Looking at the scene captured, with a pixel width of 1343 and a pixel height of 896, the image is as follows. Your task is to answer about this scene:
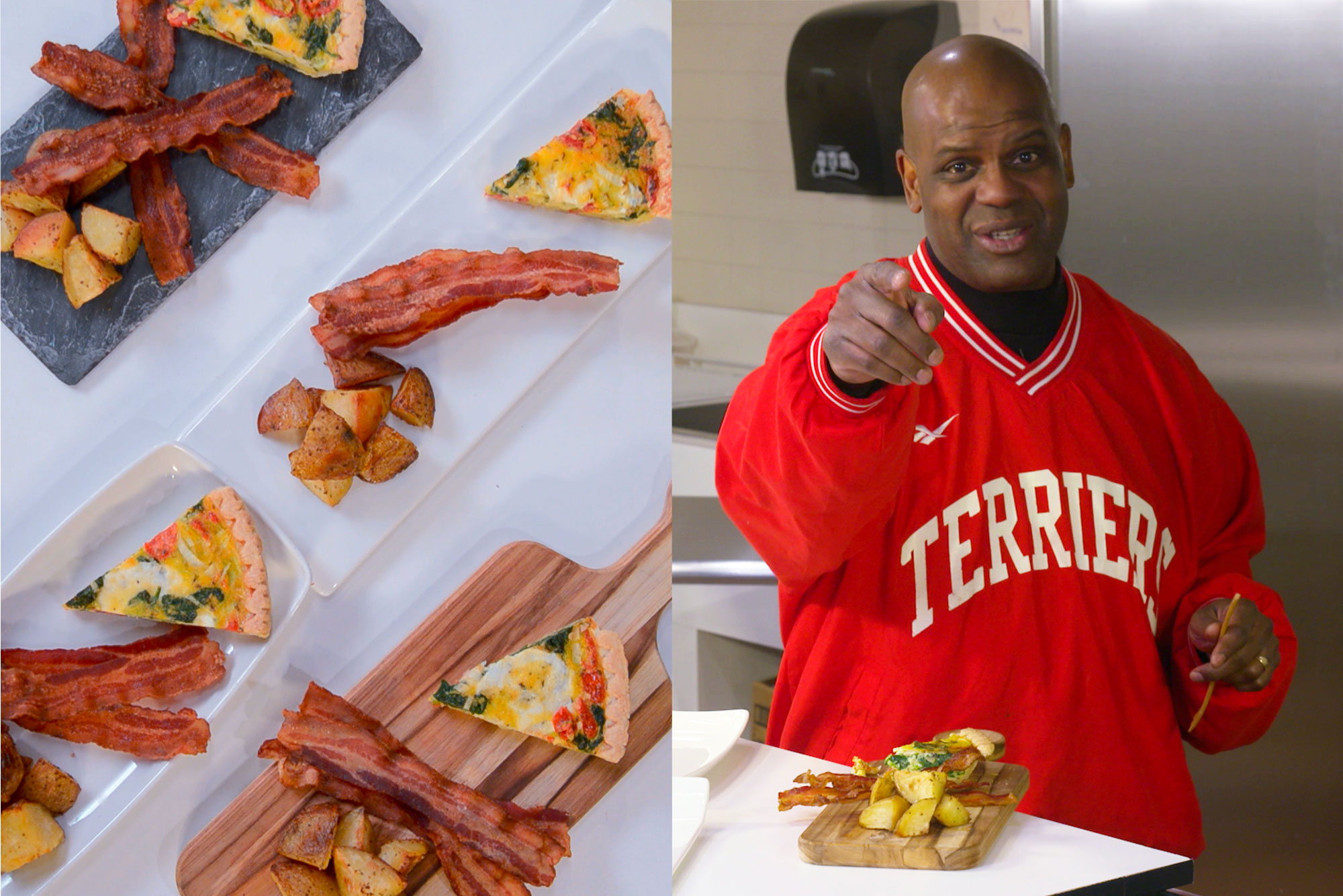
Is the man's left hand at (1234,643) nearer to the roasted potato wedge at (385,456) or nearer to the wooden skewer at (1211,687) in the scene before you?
the wooden skewer at (1211,687)

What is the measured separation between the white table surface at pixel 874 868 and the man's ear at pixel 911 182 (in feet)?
2.10

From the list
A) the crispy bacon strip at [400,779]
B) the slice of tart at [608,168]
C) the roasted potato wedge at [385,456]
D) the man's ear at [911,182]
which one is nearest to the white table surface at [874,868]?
the crispy bacon strip at [400,779]

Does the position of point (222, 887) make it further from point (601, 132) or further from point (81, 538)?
point (601, 132)

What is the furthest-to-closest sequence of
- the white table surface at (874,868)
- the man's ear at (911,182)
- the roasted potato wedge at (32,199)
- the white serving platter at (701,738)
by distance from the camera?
1. the man's ear at (911,182)
2. the white serving platter at (701,738)
3. the white table surface at (874,868)
4. the roasted potato wedge at (32,199)

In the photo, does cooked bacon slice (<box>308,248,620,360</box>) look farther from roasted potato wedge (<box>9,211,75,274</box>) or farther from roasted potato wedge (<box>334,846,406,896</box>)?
roasted potato wedge (<box>334,846,406,896</box>)

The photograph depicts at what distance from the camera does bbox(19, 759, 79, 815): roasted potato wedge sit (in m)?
0.59

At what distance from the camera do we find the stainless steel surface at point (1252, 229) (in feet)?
4.80

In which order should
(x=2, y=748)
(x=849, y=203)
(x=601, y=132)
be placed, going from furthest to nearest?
(x=849, y=203) → (x=601, y=132) → (x=2, y=748)

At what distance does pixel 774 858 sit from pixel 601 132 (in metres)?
0.48

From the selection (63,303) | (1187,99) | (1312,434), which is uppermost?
(63,303)

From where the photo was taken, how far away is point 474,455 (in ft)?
2.19

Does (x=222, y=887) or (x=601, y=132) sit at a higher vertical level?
(x=601, y=132)

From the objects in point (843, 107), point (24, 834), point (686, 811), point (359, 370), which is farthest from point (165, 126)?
point (843, 107)

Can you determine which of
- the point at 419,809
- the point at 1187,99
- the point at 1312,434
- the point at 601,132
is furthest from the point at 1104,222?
the point at 419,809
